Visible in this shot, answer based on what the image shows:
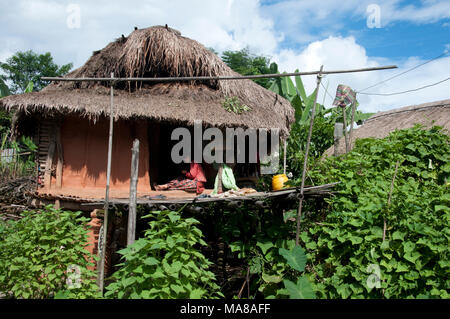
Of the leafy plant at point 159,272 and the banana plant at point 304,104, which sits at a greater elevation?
the banana plant at point 304,104

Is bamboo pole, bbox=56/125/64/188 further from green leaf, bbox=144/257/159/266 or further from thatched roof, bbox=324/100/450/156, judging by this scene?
thatched roof, bbox=324/100/450/156

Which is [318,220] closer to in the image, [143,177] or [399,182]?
[399,182]

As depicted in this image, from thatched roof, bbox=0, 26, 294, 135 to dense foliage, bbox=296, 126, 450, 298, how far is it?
96.1 inches

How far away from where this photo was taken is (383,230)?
4043 mm

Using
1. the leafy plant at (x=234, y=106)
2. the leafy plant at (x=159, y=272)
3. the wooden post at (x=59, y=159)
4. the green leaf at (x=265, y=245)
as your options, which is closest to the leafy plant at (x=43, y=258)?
the leafy plant at (x=159, y=272)

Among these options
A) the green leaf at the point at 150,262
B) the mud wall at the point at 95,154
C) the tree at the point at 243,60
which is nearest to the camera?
the green leaf at the point at 150,262

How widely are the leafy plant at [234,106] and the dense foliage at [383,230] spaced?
2376mm

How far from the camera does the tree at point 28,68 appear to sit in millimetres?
24000

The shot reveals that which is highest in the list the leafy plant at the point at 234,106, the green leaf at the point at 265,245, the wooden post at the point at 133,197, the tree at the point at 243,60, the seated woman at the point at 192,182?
the tree at the point at 243,60

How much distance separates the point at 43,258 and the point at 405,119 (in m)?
7.48

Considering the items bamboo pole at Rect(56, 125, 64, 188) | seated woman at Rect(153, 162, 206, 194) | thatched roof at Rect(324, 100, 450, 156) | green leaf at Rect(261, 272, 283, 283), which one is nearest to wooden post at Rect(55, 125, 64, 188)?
bamboo pole at Rect(56, 125, 64, 188)

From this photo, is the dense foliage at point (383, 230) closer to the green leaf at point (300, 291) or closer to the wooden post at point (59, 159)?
the green leaf at point (300, 291)

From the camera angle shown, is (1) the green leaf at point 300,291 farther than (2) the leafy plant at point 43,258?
No

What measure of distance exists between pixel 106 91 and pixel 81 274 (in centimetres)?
413
